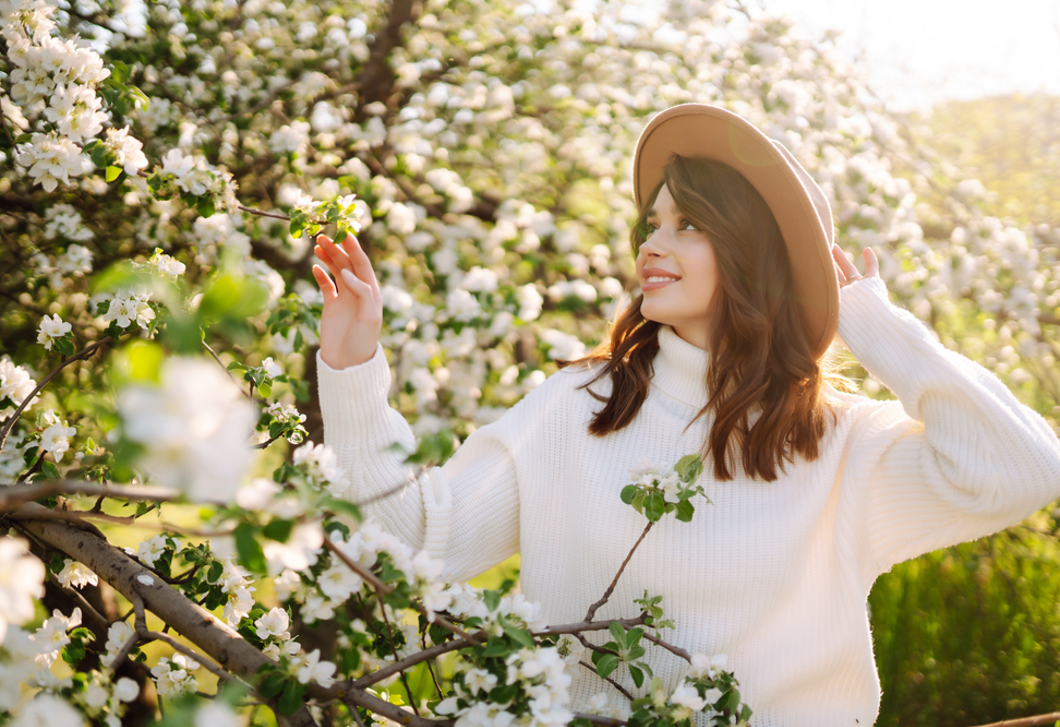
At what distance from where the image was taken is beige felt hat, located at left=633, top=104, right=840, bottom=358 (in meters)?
1.44

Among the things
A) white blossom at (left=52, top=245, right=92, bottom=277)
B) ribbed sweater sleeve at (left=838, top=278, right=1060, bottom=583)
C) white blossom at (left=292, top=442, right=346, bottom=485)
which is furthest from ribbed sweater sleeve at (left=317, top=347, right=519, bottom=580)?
white blossom at (left=52, top=245, right=92, bottom=277)

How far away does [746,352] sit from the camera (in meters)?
1.52

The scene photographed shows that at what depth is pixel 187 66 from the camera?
2367 millimetres

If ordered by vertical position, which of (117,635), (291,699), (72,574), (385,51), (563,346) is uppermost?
(385,51)

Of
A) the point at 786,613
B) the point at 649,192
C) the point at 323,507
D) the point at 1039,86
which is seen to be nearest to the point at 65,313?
the point at 649,192

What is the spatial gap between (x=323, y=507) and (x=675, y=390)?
3.69ft

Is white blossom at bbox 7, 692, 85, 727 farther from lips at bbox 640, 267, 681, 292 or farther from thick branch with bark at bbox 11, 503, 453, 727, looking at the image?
lips at bbox 640, 267, 681, 292

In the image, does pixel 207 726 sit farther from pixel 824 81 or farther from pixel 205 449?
pixel 824 81

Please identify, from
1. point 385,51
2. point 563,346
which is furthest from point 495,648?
point 385,51

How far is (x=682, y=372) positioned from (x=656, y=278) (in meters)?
0.22

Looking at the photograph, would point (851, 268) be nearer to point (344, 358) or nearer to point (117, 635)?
point (344, 358)

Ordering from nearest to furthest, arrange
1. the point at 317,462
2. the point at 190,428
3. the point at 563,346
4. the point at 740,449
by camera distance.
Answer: the point at 190,428
the point at 317,462
the point at 740,449
the point at 563,346

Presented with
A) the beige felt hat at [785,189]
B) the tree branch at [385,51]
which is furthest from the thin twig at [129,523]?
the tree branch at [385,51]

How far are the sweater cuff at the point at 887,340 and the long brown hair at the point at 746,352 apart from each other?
0.38ft
